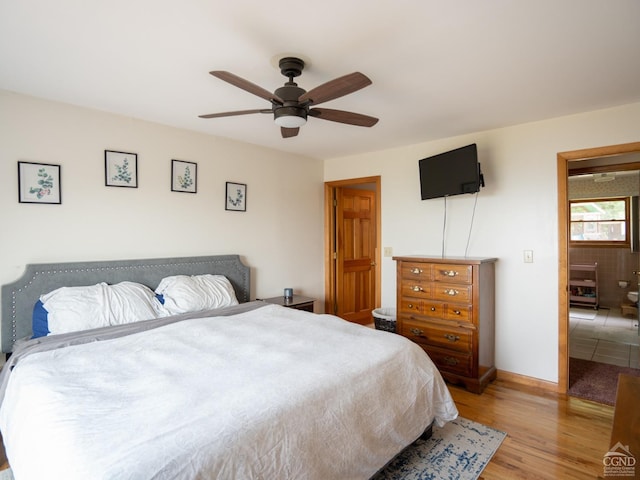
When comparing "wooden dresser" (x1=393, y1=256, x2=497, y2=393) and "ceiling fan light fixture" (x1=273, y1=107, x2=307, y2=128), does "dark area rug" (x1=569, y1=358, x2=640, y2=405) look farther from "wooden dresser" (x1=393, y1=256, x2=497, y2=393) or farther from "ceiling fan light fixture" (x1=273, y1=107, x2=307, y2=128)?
"ceiling fan light fixture" (x1=273, y1=107, x2=307, y2=128)

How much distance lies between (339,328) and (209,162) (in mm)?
2202

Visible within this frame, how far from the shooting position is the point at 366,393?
5.48 feet

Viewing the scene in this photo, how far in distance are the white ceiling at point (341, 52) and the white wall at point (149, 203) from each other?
0.26 m

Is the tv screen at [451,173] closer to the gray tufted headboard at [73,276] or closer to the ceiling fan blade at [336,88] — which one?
the ceiling fan blade at [336,88]

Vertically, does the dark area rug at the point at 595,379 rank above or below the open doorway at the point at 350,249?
below

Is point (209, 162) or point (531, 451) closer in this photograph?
point (531, 451)

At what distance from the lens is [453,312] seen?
3068 millimetres

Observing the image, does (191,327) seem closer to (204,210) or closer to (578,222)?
(204,210)

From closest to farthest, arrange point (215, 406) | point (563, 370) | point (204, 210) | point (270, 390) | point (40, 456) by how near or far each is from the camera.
A: point (40, 456)
point (215, 406)
point (270, 390)
point (563, 370)
point (204, 210)

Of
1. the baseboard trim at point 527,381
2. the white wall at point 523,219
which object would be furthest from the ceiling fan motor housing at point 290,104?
the baseboard trim at point 527,381

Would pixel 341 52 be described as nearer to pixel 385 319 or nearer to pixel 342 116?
pixel 342 116

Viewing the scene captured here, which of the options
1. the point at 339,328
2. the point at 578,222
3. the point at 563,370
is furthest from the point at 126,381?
the point at 578,222

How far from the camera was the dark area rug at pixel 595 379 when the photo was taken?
2861 mm

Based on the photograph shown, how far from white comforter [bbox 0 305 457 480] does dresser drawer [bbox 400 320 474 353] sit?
1.00 m
